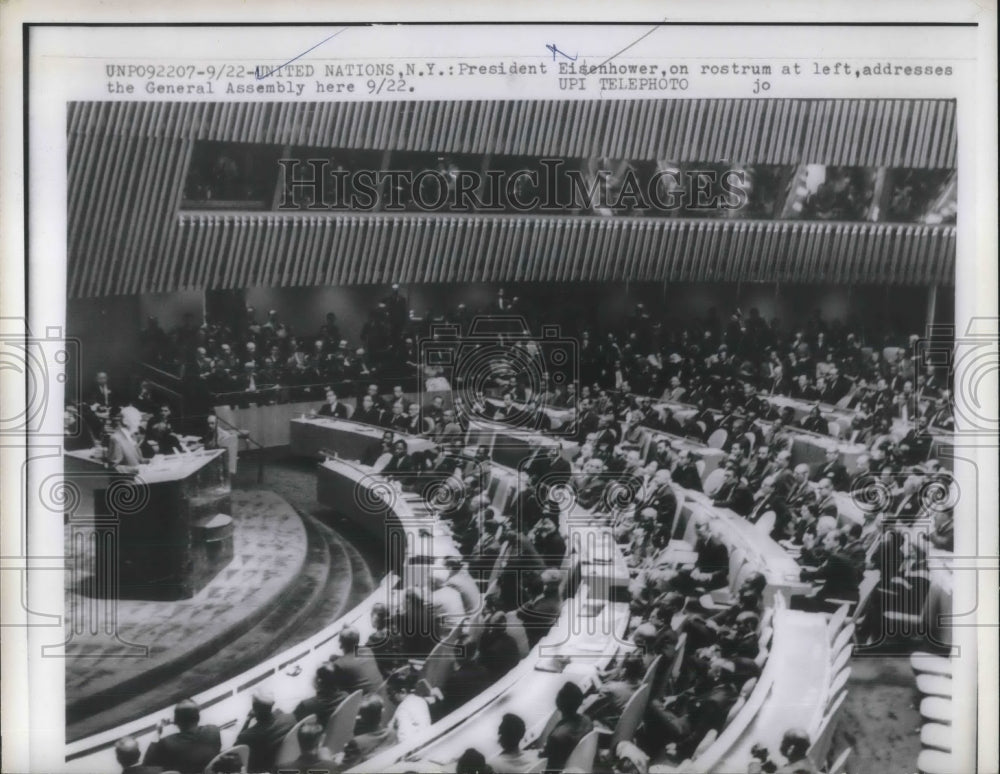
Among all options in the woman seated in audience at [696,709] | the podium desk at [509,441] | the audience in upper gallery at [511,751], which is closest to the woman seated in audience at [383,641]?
the audience in upper gallery at [511,751]

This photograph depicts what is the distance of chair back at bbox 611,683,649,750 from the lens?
3.12 m

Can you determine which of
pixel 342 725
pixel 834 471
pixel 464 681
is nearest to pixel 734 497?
pixel 834 471

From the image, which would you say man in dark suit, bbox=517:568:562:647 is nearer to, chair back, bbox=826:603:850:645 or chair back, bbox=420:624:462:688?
chair back, bbox=420:624:462:688

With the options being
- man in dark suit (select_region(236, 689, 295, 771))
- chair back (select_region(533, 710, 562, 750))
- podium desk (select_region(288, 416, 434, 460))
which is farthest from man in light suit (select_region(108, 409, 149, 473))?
chair back (select_region(533, 710, 562, 750))

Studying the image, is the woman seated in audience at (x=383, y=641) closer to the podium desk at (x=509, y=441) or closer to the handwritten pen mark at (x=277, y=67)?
the podium desk at (x=509, y=441)

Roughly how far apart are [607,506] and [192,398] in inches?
61.9

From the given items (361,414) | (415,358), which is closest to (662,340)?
(415,358)

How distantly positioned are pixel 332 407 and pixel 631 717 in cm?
157

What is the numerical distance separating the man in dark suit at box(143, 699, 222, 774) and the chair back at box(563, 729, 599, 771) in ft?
4.27

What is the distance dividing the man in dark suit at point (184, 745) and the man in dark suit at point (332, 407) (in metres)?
1.14

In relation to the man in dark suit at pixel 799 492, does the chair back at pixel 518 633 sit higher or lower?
lower

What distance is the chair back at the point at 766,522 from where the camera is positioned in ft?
10.5

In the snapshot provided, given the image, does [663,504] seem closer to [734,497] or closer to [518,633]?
[734,497]

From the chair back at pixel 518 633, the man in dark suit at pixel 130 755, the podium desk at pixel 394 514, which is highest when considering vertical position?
the podium desk at pixel 394 514
